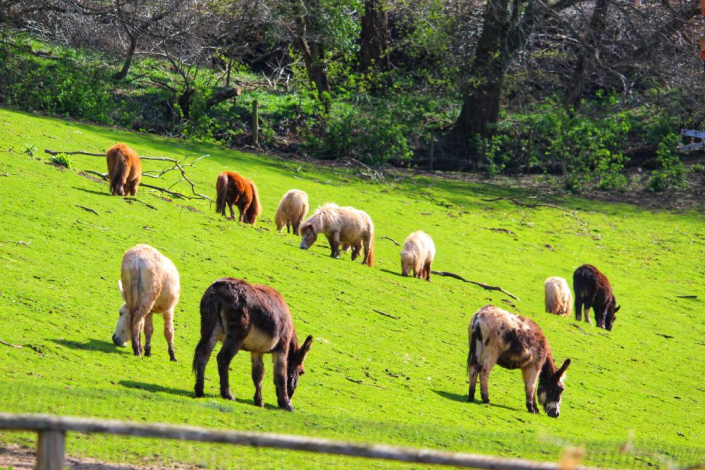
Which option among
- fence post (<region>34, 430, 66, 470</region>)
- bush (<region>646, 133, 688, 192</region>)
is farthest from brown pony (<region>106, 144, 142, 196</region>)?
bush (<region>646, 133, 688, 192</region>)

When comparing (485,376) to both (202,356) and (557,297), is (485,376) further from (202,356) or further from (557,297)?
(557,297)

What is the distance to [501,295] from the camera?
2303cm

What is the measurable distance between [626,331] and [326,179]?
43.8 ft


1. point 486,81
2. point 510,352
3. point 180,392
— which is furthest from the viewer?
point 486,81

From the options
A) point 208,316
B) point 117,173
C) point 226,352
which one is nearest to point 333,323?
point 226,352

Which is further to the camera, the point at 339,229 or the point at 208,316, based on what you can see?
the point at 339,229

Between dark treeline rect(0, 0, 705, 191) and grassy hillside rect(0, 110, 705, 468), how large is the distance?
6.89 m

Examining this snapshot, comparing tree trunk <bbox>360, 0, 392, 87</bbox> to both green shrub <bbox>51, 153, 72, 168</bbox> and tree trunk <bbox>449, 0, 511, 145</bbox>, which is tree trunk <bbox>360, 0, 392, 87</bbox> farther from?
green shrub <bbox>51, 153, 72, 168</bbox>

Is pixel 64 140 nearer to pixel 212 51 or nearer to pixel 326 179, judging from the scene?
pixel 326 179

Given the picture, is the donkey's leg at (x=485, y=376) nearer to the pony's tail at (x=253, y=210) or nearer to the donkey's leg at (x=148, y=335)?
the donkey's leg at (x=148, y=335)

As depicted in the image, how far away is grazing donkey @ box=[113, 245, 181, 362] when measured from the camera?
1159 centimetres

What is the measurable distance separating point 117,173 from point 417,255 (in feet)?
23.3

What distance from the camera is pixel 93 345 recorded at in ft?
38.5

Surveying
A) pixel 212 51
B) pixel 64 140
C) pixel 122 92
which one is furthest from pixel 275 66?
pixel 64 140
